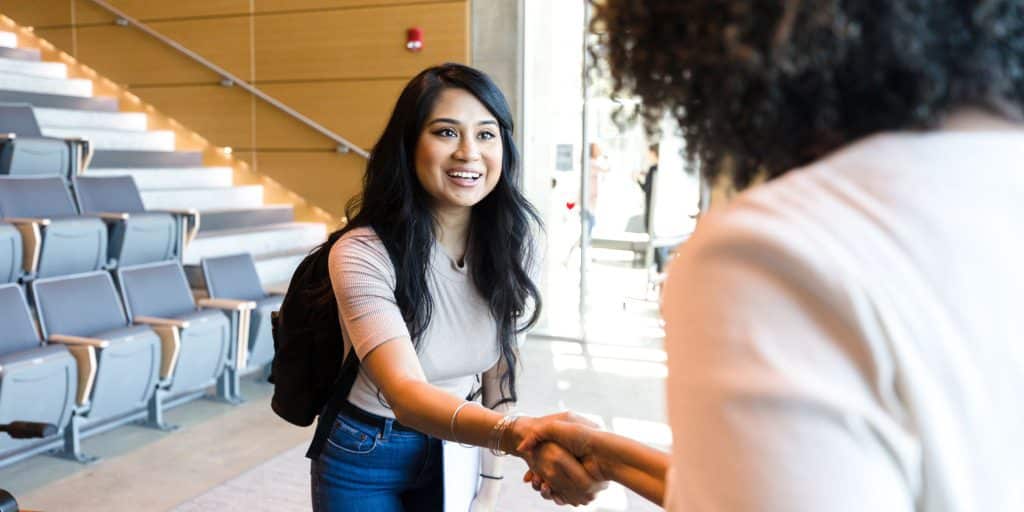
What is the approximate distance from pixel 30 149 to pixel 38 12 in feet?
14.5

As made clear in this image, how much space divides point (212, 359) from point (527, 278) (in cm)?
344

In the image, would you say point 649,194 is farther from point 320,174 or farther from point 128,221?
point 128,221

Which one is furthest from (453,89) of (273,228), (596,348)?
(273,228)

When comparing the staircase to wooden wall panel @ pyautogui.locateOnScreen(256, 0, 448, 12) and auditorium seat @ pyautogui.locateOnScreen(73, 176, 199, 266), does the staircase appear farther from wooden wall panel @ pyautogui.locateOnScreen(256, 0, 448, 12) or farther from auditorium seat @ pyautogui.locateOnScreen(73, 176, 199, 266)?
wooden wall panel @ pyautogui.locateOnScreen(256, 0, 448, 12)

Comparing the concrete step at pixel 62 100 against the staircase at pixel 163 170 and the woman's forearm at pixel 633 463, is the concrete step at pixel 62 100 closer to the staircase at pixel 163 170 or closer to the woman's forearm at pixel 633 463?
the staircase at pixel 163 170

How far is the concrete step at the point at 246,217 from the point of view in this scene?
23.6 ft

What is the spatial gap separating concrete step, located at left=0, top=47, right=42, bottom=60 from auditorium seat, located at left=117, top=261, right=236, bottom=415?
4.31m

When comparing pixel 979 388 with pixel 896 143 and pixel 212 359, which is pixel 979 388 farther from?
pixel 212 359

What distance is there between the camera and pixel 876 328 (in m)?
0.49

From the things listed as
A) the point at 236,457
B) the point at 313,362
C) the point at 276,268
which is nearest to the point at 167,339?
the point at 236,457

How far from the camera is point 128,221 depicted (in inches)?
203

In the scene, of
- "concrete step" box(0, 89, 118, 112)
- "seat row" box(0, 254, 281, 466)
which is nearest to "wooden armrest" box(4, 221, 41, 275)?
"seat row" box(0, 254, 281, 466)

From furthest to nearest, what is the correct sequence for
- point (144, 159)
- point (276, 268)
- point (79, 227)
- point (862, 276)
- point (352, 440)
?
point (144, 159), point (276, 268), point (79, 227), point (352, 440), point (862, 276)

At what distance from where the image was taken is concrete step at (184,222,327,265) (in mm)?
6512
